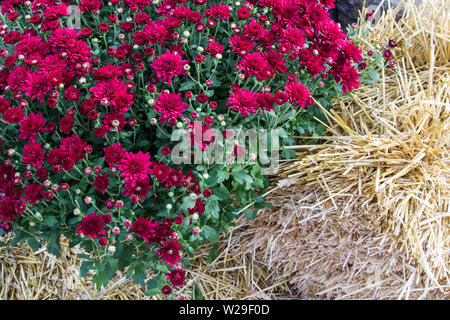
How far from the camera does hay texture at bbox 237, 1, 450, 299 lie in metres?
1.76

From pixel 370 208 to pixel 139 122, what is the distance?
3.60ft

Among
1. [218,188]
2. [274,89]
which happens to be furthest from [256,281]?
[274,89]

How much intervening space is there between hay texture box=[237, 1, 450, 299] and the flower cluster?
0.74 ft

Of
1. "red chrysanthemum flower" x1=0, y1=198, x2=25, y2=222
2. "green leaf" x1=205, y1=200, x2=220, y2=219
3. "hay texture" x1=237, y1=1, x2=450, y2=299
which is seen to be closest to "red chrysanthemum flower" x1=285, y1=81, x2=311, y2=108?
"hay texture" x1=237, y1=1, x2=450, y2=299

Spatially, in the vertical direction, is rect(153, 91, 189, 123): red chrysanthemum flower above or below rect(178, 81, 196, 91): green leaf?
below

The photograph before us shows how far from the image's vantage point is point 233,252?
2.15 m

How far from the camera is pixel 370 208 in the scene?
1.77m

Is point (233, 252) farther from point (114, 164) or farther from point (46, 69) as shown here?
point (46, 69)

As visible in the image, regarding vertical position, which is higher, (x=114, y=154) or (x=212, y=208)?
(x=114, y=154)

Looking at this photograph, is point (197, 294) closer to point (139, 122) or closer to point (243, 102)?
point (139, 122)

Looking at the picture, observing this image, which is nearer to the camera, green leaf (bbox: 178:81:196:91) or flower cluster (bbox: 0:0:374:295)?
flower cluster (bbox: 0:0:374:295)

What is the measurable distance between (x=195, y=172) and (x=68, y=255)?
1.01 metres

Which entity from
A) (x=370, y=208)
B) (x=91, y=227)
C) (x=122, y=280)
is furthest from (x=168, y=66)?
(x=122, y=280)

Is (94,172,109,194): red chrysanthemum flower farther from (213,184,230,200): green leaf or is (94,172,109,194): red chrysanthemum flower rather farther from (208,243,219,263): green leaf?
(208,243,219,263): green leaf
